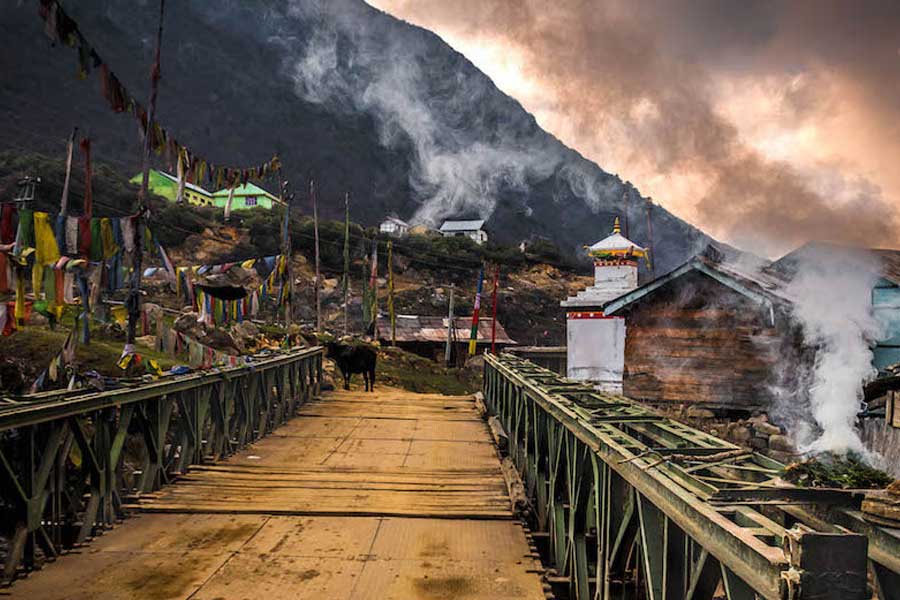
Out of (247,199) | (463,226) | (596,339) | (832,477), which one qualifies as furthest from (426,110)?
(832,477)

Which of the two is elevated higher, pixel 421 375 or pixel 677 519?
pixel 677 519

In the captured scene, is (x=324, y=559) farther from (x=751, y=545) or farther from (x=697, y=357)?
(x=697, y=357)

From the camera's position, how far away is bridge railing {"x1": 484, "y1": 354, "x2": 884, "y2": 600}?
248 centimetres

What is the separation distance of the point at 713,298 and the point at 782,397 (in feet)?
8.89

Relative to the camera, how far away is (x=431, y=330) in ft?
144

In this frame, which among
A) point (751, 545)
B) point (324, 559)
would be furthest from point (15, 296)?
point (751, 545)

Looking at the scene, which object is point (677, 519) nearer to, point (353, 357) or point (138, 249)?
point (138, 249)

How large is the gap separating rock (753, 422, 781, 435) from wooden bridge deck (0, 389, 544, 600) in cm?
772

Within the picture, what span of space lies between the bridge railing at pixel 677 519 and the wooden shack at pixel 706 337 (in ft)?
30.0

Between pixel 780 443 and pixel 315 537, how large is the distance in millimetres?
11858

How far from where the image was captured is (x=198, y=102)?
414ft

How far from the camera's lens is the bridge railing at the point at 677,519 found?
2.48 m

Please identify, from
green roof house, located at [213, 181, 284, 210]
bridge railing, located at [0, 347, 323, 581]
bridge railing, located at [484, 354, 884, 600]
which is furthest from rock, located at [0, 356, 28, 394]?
green roof house, located at [213, 181, 284, 210]

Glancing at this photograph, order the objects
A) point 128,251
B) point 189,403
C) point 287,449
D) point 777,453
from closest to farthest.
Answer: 1. point 189,403
2. point 287,449
3. point 128,251
4. point 777,453
